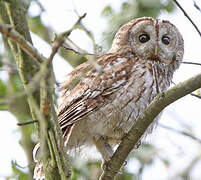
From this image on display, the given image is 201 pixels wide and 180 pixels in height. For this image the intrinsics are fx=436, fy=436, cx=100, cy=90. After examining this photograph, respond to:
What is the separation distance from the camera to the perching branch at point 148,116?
2.92 m

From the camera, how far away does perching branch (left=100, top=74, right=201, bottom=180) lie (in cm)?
292

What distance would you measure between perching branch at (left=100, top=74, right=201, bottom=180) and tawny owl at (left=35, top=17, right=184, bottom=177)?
25.1 inches

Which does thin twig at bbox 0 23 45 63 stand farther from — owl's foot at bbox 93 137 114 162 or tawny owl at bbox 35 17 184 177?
owl's foot at bbox 93 137 114 162

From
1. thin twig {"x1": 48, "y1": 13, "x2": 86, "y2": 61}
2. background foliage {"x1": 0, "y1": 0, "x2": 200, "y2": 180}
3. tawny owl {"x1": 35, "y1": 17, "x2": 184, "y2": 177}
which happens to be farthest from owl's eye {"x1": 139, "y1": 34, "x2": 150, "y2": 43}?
thin twig {"x1": 48, "y1": 13, "x2": 86, "y2": 61}

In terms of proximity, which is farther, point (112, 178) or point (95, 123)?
point (95, 123)

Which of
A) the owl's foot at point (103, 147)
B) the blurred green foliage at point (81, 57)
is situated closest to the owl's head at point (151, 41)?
the blurred green foliage at point (81, 57)

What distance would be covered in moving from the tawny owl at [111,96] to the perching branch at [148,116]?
64 centimetres

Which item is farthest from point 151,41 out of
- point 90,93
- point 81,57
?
point 90,93

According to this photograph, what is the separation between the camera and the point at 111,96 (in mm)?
4238

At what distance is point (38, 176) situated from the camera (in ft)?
13.6

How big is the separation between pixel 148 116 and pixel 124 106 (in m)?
0.97

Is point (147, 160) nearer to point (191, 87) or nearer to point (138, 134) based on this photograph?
point (138, 134)

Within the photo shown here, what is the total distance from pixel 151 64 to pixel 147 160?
1.03 meters

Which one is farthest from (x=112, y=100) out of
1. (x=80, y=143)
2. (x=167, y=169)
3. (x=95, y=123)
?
(x=167, y=169)
